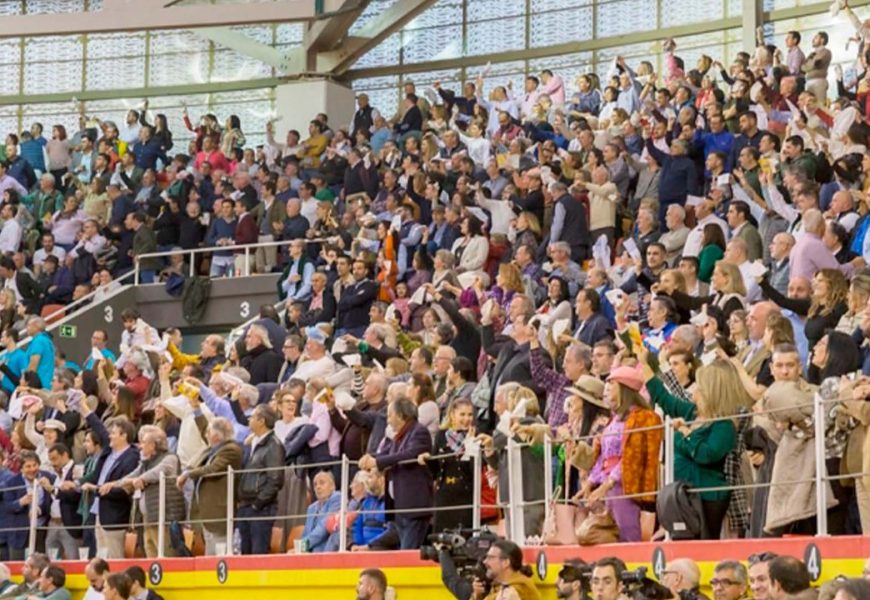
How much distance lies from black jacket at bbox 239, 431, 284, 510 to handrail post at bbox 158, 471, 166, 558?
679mm

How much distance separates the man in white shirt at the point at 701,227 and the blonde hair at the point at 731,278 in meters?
2.12

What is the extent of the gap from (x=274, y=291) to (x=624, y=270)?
710cm

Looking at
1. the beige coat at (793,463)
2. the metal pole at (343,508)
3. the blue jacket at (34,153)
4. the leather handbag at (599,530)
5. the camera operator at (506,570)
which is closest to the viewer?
the beige coat at (793,463)

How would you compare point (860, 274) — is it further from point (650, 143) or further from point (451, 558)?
point (650, 143)

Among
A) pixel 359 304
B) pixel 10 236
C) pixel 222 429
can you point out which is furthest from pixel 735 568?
pixel 10 236

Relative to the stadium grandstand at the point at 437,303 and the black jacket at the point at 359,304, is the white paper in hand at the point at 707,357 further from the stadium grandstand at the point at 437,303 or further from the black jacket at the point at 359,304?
the black jacket at the point at 359,304

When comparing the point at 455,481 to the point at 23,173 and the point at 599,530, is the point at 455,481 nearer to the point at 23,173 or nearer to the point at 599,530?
the point at 599,530

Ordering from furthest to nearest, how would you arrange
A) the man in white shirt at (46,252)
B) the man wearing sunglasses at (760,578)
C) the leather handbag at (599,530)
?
the man in white shirt at (46,252) < the leather handbag at (599,530) < the man wearing sunglasses at (760,578)

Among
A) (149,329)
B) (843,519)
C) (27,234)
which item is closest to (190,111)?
(27,234)

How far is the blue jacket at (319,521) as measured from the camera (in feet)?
43.2

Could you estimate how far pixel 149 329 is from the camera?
1955 cm

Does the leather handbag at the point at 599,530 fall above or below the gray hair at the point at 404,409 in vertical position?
below

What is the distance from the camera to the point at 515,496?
11.6m

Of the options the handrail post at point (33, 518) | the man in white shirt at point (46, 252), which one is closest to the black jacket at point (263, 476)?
the handrail post at point (33, 518)
